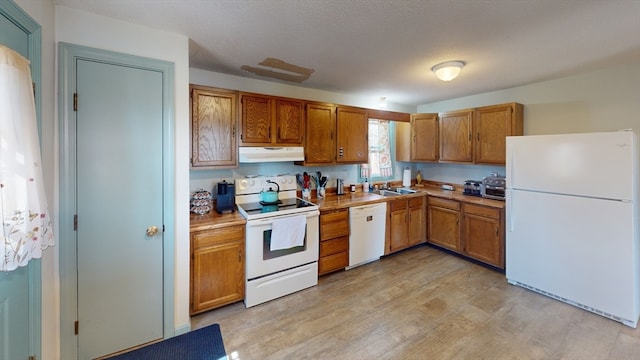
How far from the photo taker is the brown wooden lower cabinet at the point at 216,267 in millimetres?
2299

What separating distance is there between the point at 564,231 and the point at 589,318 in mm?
796

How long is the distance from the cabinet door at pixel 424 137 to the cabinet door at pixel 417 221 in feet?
2.58

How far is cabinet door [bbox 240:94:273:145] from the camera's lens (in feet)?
9.11

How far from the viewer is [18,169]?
45.9 inches

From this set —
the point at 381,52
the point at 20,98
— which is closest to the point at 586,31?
the point at 381,52

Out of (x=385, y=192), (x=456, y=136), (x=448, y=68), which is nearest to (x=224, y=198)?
(x=385, y=192)

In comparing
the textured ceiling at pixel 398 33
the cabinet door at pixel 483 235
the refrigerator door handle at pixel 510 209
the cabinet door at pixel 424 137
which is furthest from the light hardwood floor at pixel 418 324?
the textured ceiling at pixel 398 33

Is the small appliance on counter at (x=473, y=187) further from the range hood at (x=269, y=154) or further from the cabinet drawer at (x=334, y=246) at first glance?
the range hood at (x=269, y=154)

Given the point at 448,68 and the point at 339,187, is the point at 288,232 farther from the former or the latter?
the point at 448,68

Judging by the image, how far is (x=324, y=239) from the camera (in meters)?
3.08

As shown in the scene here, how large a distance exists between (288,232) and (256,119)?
4.28 feet

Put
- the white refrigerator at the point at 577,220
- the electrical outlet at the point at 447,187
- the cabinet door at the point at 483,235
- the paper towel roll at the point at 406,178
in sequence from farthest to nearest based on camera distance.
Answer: the paper towel roll at the point at 406,178 → the electrical outlet at the point at 447,187 → the cabinet door at the point at 483,235 → the white refrigerator at the point at 577,220

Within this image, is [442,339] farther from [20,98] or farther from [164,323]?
[20,98]

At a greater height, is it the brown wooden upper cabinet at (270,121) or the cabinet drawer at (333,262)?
the brown wooden upper cabinet at (270,121)
